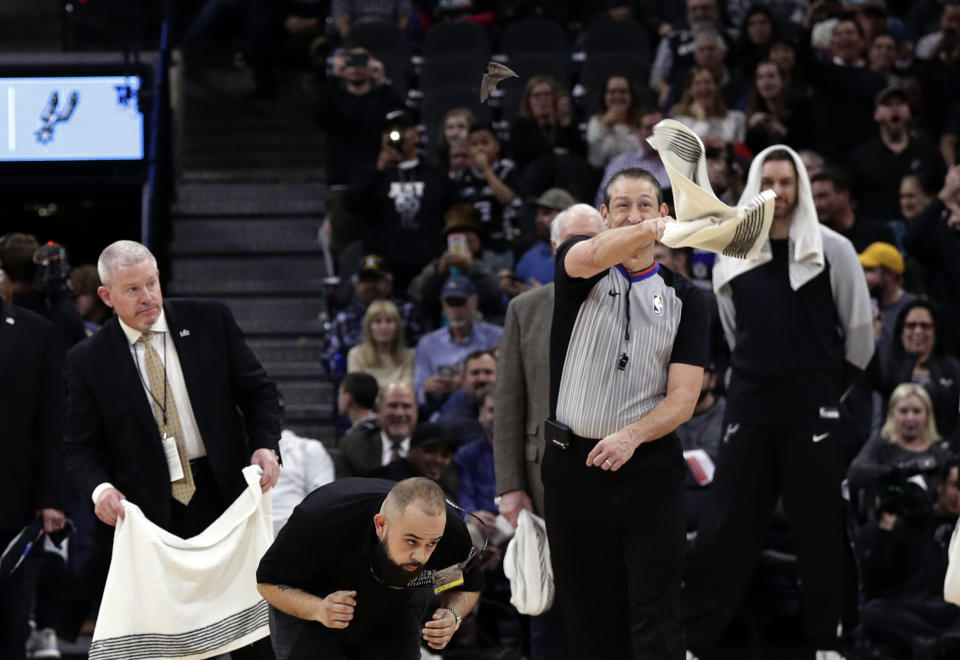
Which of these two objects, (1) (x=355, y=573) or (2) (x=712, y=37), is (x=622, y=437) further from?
(2) (x=712, y=37)

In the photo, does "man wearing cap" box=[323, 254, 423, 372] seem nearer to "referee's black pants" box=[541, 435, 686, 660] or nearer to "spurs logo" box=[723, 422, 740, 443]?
"spurs logo" box=[723, 422, 740, 443]

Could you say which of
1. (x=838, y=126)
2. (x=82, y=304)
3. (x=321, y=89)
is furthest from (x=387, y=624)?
(x=321, y=89)

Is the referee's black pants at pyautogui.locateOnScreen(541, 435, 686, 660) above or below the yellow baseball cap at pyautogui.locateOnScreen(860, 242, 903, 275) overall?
below

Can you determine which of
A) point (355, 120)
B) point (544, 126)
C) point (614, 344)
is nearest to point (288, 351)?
point (355, 120)

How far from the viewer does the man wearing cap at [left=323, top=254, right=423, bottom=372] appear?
8.61 metres

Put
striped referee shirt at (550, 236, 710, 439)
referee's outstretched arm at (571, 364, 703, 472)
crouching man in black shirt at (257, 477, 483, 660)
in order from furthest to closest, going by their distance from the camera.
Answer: striped referee shirt at (550, 236, 710, 439), referee's outstretched arm at (571, 364, 703, 472), crouching man in black shirt at (257, 477, 483, 660)

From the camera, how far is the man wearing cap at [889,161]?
917cm

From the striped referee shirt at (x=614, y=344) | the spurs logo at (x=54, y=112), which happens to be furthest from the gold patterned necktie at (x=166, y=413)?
the spurs logo at (x=54, y=112)

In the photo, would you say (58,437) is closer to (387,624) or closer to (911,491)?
(387,624)

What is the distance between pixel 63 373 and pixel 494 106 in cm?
518

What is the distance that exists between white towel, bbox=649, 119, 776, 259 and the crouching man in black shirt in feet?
3.01

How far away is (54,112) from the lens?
10562 mm

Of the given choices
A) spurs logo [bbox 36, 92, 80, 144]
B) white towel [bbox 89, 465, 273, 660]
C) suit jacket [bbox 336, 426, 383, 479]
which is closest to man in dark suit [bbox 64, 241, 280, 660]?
white towel [bbox 89, 465, 273, 660]

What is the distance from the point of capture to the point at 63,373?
20.1 ft
